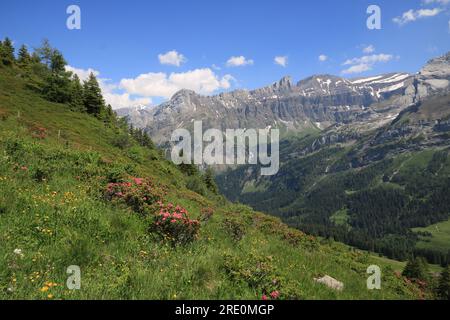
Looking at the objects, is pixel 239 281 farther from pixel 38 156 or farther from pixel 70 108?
pixel 70 108

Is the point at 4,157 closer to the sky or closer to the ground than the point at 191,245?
closer to the sky

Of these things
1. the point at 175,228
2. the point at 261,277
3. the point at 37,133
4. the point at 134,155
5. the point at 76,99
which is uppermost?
the point at 76,99

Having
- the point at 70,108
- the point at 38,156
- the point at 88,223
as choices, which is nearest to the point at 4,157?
the point at 38,156

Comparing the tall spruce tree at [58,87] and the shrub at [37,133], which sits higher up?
the tall spruce tree at [58,87]

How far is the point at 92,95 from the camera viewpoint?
59.9 metres

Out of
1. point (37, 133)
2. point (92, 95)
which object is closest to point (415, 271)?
point (37, 133)

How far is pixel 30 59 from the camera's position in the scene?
260 ft

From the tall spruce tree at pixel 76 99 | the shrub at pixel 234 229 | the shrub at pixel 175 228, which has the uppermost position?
the tall spruce tree at pixel 76 99

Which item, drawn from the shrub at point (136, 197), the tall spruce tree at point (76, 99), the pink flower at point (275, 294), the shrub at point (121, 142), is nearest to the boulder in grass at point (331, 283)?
the pink flower at point (275, 294)

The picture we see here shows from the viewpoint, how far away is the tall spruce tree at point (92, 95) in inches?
2355

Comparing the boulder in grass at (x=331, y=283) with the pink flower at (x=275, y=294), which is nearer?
the pink flower at (x=275, y=294)

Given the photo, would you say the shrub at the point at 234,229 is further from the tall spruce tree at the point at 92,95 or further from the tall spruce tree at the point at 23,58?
the tall spruce tree at the point at 23,58

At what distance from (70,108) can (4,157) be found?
4550 centimetres

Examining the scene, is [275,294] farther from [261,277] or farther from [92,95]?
[92,95]
